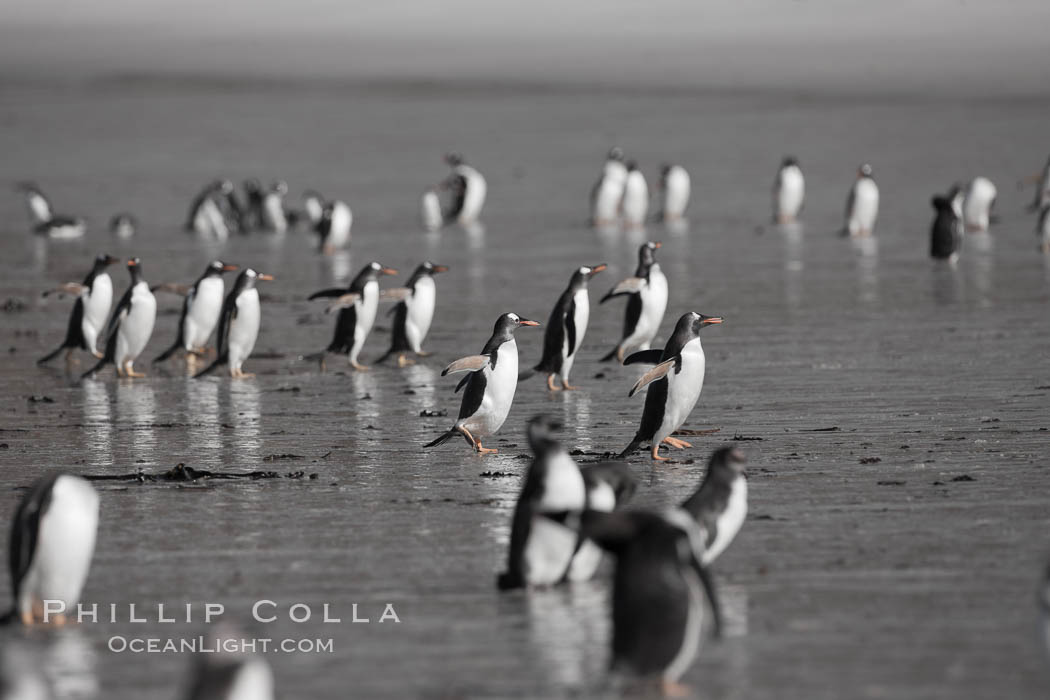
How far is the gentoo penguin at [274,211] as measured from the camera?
89.6 feet

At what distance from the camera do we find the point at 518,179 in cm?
3512

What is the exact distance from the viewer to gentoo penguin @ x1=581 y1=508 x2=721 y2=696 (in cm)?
396

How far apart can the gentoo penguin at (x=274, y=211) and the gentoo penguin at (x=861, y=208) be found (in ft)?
36.2

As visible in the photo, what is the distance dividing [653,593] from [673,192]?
21.8 meters

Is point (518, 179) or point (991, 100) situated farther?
point (991, 100)

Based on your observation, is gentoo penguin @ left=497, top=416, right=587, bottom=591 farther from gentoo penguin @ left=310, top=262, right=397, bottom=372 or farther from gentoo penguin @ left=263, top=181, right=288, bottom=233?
gentoo penguin @ left=263, top=181, right=288, bottom=233

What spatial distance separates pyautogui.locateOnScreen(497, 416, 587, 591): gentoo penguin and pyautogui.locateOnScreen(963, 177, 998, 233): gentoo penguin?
58.7 feet

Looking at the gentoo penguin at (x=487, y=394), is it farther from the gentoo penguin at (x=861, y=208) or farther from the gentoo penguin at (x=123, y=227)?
the gentoo penguin at (x=123, y=227)

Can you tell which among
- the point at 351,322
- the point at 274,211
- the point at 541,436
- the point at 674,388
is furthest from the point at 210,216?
the point at 541,436

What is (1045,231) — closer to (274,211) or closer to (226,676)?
(274,211)

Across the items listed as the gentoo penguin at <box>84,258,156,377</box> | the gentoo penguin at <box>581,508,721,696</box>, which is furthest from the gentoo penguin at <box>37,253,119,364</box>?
the gentoo penguin at <box>581,508,721,696</box>

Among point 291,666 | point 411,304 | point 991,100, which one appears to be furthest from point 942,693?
point 991,100

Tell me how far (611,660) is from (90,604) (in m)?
1.97

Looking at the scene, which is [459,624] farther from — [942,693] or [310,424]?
[310,424]
